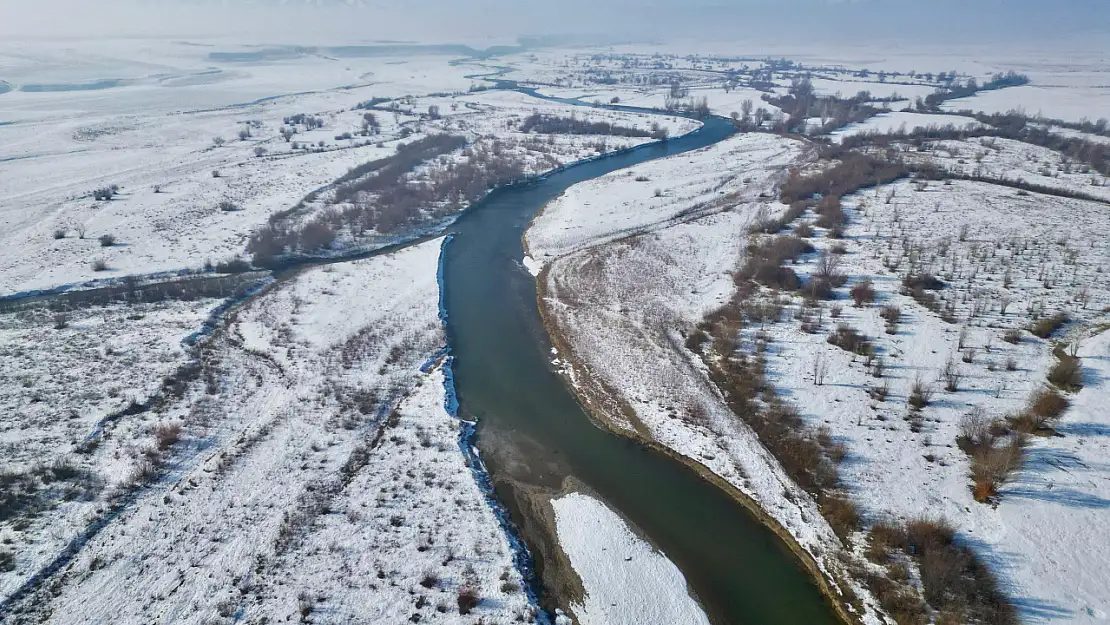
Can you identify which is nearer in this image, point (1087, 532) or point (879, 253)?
point (1087, 532)

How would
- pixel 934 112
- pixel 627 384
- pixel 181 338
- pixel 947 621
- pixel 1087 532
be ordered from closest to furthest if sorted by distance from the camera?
pixel 947 621 < pixel 1087 532 < pixel 627 384 < pixel 181 338 < pixel 934 112

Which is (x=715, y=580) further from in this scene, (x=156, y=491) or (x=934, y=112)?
(x=934, y=112)

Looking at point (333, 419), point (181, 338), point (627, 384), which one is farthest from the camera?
point (181, 338)

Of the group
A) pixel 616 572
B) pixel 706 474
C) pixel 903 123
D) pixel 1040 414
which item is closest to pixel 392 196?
pixel 706 474

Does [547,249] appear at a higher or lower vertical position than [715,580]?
higher

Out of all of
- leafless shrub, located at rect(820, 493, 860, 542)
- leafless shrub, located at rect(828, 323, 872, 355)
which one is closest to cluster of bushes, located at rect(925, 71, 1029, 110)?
leafless shrub, located at rect(828, 323, 872, 355)

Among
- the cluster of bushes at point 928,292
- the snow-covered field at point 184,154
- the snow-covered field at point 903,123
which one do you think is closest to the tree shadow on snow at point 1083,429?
the cluster of bushes at point 928,292

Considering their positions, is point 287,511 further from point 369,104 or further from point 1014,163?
point 369,104

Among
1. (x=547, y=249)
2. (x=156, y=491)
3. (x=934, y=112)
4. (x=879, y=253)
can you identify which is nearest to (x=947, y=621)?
(x=156, y=491)
